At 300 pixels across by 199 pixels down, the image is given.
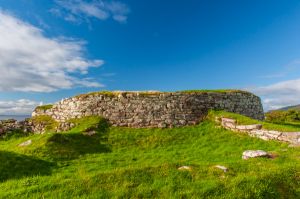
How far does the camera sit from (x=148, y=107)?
86.4 feet

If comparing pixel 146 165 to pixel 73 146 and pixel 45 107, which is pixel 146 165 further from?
pixel 45 107

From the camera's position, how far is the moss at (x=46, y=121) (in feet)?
92.0

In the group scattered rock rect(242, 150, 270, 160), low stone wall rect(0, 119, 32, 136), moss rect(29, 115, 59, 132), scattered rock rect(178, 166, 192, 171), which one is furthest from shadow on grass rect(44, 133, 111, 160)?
scattered rock rect(242, 150, 270, 160)

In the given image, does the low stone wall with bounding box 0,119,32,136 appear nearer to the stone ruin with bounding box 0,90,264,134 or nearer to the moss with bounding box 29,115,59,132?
the stone ruin with bounding box 0,90,264,134

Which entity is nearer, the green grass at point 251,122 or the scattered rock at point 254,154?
the scattered rock at point 254,154

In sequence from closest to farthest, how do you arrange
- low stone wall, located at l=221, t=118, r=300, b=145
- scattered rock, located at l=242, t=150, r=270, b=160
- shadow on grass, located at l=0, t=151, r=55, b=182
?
shadow on grass, located at l=0, t=151, r=55, b=182 < scattered rock, located at l=242, t=150, r=270, b=160 < low stone wall, located at l=221, t=118, r=300, b=145

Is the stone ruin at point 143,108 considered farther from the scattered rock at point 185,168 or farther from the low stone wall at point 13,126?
the scattered rock at point 185,168

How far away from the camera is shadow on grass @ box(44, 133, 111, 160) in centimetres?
1899

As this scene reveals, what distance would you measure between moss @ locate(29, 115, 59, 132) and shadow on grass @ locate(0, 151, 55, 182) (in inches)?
414

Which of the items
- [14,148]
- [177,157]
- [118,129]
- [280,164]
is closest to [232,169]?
[280,164]

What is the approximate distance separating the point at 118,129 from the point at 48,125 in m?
8.11

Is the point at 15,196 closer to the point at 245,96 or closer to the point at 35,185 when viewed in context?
the point at 35,185

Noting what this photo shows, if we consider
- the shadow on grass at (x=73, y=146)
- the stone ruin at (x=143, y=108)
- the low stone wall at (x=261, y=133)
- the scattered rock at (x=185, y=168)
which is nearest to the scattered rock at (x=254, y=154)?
the scattered rock at (x=185, y=168)

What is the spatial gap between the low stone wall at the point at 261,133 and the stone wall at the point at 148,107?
9.81 ft
